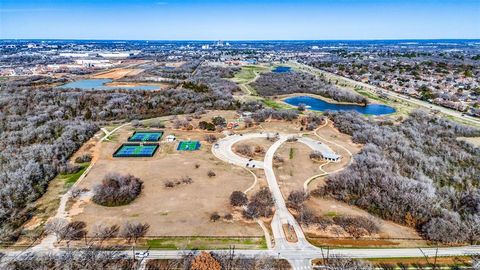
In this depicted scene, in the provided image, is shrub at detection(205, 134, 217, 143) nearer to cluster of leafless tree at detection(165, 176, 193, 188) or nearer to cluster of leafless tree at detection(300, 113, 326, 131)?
cluster of leafless tree at detection(165, 176, 193, 188)

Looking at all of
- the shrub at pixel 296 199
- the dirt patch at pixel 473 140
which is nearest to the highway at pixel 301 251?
the shrub at pixel 296 199

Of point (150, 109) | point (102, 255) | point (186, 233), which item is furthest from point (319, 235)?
point (150, 109)

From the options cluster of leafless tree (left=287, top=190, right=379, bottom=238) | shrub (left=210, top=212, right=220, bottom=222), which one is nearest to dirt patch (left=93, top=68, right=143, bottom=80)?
shrub (left=210, top=212, right=220, bottom=222)

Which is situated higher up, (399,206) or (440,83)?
(440,83)

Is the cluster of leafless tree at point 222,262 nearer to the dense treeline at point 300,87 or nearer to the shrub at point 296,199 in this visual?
the shrub at point 296,199

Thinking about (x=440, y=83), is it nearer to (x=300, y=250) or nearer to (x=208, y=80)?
(x=208, y=80)

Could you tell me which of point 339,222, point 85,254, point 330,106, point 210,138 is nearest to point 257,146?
point 210,138
